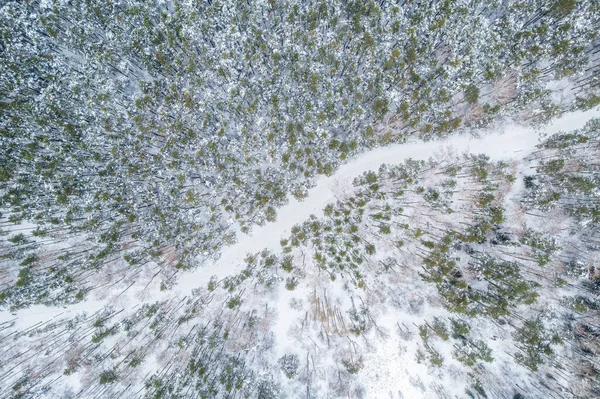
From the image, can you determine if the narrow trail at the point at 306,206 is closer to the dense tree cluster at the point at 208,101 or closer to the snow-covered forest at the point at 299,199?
the snow-covered forest at the point at 299,199

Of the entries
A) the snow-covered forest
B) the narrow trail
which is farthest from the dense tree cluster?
the narrow trail

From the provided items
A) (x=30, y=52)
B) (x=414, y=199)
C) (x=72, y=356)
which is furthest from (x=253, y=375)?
(x=30, y=52)

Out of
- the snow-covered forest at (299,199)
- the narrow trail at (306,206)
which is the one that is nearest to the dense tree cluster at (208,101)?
the snow-covered forest at (299,199)

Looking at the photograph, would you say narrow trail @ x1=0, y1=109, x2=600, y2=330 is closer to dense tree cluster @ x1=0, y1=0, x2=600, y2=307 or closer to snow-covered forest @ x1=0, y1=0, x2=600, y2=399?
snow-covered forest @ x1=0, y1=0, x2=600, y2=399

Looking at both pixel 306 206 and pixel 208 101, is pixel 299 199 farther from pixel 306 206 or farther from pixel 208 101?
pixel 208 101

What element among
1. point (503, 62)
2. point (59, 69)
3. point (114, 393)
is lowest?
point (114, 393)

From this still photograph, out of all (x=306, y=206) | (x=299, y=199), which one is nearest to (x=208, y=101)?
(x=299, y=199)

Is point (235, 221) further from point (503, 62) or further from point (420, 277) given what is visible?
point (503, 62)
